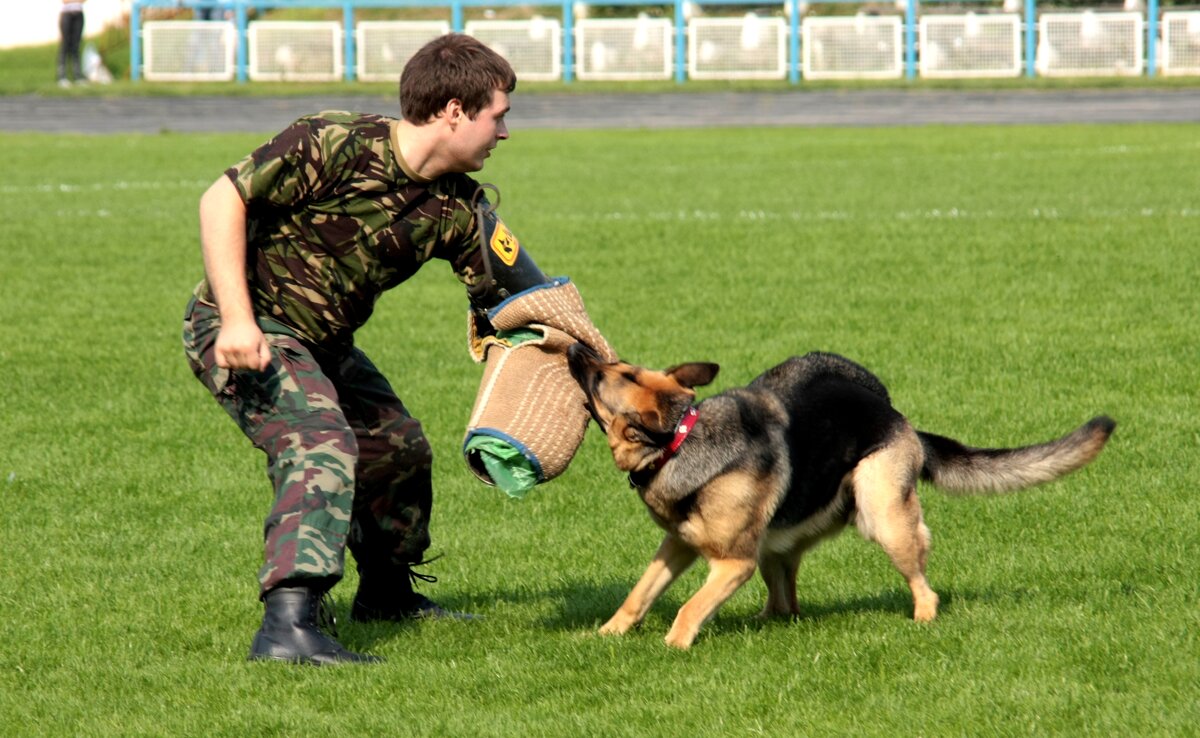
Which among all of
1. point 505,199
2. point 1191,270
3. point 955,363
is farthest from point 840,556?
point 505,199

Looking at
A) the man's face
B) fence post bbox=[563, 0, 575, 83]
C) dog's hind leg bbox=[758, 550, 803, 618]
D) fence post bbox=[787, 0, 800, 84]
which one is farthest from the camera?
fence post bbox=[563, 0, 575, 83]

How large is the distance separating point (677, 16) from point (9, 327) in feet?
97.1

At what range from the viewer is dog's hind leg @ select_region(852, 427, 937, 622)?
5672mm

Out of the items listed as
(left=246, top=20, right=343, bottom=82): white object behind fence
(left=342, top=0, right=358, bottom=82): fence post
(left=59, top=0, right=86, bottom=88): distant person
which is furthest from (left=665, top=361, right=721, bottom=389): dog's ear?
(left=246, top=20, right=343, bottom=82): white object behind fence

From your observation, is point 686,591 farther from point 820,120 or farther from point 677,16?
point 677,16

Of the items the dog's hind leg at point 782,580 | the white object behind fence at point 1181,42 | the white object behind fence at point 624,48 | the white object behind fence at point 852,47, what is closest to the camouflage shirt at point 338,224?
the dog's hind leg at point 782,580

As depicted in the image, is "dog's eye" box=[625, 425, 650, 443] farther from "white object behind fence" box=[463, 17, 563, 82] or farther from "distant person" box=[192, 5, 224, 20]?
"distant person" box=[192, 5, 224, 20]

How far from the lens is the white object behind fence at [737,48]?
128 ft

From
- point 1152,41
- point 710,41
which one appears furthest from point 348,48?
point 1152,41

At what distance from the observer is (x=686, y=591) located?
6375 mm

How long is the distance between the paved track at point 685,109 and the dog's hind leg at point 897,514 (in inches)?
970

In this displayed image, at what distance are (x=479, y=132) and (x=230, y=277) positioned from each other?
0.92 m

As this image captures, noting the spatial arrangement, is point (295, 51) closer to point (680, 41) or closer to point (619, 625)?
point (680, 41)

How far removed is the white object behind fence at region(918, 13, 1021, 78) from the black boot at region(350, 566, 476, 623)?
34.2m
